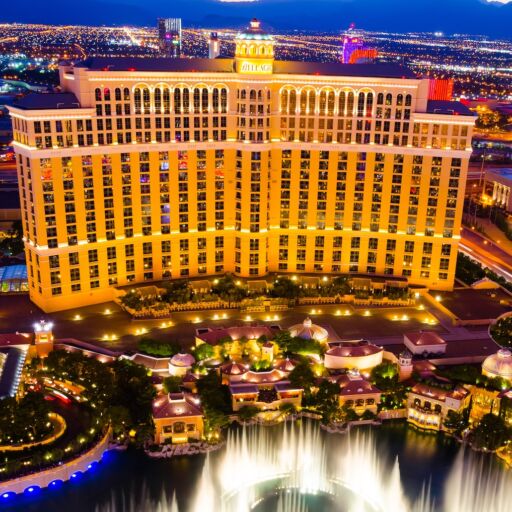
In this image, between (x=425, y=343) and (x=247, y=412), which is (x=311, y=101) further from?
(x=247, y=412)

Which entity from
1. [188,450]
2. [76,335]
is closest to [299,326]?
[188,450]

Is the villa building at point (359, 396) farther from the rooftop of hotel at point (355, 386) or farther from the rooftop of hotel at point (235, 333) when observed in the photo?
the rooftop of hotel at point (235, 333)

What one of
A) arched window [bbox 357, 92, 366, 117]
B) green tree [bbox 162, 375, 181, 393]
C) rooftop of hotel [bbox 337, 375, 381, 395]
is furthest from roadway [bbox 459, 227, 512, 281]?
green tree [bbox 162, 375, 181, 393]

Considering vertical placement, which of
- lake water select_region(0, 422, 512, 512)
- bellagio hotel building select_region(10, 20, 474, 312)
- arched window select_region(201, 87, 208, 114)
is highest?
arched window select_region(201, 87, 208, 114)


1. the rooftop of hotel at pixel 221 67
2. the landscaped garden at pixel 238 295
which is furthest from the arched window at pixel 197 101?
the landscaped garden at pixel 238 295

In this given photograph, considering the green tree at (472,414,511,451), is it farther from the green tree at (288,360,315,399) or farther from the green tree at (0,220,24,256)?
the green tree at (0,220,24,256)

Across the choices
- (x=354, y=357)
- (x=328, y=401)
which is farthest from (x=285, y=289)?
(x=328, y=401)
